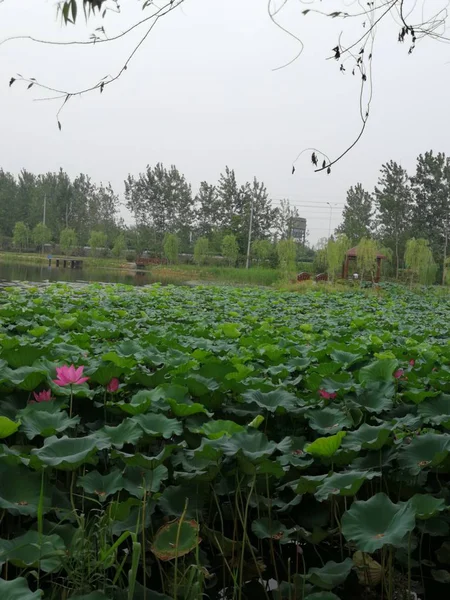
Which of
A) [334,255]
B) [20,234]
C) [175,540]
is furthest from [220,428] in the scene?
[20,234]

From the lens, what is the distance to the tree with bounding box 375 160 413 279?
3119 centimetres

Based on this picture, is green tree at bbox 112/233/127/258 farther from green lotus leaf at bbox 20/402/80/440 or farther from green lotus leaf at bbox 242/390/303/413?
green lotus leaf at bbox 20/402/80/440

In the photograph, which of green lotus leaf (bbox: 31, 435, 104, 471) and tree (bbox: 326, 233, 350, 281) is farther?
tree (bbox: 326, 233, 350, 281)

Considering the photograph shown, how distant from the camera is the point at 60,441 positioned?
1.40 metres

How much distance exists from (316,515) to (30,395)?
1061 millimetres

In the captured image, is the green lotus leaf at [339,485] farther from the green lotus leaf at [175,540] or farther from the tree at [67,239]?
the tree at [67,239]

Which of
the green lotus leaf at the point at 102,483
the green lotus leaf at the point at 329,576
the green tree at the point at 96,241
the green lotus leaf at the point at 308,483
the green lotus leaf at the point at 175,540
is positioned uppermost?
the green tree at the point at 96,241

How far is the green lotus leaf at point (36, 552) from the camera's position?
3.67 feet

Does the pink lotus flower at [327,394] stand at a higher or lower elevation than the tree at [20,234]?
lower

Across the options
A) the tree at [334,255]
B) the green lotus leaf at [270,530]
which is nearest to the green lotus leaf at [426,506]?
the green lotus leaf at [270,530]

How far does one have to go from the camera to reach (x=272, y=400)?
1.90 metres

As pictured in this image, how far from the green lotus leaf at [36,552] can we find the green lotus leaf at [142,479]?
9.6 inches

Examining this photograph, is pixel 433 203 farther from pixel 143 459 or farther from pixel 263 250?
pixel 143 459

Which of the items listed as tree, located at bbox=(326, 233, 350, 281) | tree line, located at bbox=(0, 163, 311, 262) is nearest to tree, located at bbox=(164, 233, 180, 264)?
tree line, located at bbox=(0, 163, 311, 262)
